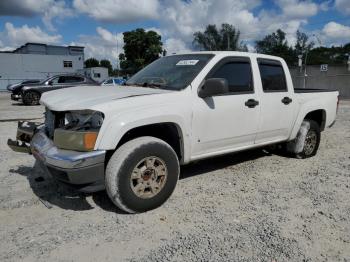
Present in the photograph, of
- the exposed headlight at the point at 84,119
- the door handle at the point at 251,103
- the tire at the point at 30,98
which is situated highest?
the door handle at the point at 251,103

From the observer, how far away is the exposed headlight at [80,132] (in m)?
3.33

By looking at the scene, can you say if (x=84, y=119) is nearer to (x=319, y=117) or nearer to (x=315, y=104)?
(x=315, y=104)

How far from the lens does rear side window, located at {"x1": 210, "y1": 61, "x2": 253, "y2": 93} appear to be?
4.55m

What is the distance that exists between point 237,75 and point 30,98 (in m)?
14.4

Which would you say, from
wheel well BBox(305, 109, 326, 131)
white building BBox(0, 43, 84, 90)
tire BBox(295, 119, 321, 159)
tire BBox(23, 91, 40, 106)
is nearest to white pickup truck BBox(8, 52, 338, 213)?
tire BBox(295, 119, 321, 159)

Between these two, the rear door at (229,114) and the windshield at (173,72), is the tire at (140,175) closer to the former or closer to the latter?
the rear door at (229,114)

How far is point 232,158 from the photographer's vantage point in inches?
239

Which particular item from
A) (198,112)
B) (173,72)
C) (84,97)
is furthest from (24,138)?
(198,112)

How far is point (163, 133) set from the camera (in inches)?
164

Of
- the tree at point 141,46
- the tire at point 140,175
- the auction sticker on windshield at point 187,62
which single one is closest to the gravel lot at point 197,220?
the tire at point 140,175

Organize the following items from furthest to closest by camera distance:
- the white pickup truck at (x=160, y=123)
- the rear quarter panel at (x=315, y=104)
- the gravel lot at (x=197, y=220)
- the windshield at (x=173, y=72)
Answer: the rear quarter panel at (x=315, y=104) < the windshield at (x=173, y=72) < the white pickup truck at (x=160, y=123) < the gravel lot at (x=197, y=220)

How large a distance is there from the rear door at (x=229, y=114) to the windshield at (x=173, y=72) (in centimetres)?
21

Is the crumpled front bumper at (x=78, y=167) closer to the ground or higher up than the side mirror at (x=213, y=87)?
closer to the ground

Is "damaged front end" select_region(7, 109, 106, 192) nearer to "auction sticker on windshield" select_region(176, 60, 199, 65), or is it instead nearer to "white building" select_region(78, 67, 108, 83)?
"auction sticker on windshield" select_region(176, 60, 199, 65)
